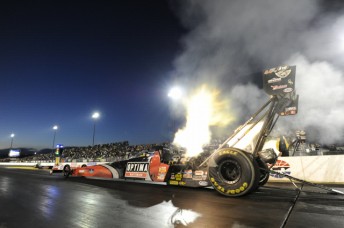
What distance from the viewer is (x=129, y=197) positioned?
6676mm

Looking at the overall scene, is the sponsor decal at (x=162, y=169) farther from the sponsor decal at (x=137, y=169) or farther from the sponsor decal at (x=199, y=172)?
the sponsor decal at (x=199, y=172)

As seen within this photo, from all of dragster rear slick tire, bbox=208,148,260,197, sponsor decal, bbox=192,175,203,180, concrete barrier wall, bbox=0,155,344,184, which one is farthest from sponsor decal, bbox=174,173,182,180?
concrete barrier wall, bbox=0,155,344,184

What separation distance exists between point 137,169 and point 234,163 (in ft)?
15.0

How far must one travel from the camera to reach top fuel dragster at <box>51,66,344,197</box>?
20.3ft

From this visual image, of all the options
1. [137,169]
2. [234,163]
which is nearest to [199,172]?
[234,163]

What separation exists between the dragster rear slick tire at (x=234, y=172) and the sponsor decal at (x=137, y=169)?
3.30m

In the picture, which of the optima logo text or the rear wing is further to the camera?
the optima logo text

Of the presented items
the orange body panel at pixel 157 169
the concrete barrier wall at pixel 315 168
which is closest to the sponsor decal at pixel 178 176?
the orange body panel at pixel 157 169

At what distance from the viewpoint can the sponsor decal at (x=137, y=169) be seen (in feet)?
30.2

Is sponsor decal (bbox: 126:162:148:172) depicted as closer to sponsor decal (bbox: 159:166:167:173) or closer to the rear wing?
sponsor decal (bbox: 159:166:167:173)

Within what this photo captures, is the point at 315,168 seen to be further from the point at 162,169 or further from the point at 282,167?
the point at 162,169

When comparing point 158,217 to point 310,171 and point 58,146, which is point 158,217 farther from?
point 58,146

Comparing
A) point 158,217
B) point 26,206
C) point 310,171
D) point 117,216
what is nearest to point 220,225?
point 158,217

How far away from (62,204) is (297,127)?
45.2 ft
